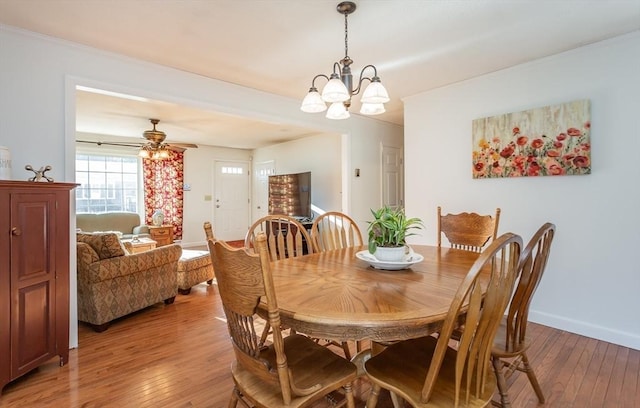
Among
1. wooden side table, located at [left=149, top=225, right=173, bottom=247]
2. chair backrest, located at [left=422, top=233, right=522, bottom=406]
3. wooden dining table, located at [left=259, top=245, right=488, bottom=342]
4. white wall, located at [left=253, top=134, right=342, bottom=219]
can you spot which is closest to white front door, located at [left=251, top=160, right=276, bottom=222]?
white wall, located at [left=253, top=134, right=342, bottom=219]

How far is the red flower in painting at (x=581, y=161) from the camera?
255cm

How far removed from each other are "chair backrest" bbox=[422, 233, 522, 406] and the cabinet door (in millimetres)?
2309

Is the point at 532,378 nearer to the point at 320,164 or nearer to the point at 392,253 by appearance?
the point at 392,253

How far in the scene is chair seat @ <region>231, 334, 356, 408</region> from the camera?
113cm

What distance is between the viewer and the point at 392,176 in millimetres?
5172

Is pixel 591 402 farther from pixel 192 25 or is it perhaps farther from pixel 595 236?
pixel 192 25

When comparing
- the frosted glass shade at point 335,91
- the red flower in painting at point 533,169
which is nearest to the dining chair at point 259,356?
the frosted glass shade at point 335,91

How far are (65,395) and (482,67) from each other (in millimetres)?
3939

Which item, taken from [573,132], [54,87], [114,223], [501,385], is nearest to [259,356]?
[501,385]

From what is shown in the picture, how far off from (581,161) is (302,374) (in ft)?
8.90

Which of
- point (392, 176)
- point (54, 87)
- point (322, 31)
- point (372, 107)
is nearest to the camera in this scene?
point (372, 107)

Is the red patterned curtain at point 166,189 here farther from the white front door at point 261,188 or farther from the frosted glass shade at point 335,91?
the frosted glass shade at point 335,91

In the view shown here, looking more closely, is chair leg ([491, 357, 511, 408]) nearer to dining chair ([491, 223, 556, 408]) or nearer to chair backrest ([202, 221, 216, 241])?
dining chair ([491, 223, 556, 408])

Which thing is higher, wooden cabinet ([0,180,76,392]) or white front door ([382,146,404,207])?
white front door ([382,146,404,207])
